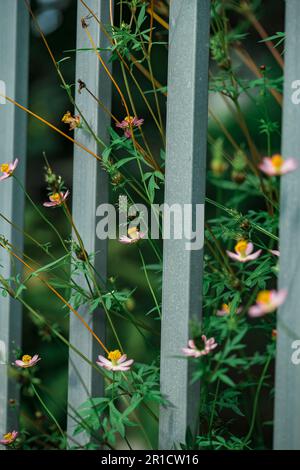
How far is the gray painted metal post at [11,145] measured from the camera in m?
1.46

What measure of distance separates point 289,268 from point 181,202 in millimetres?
226

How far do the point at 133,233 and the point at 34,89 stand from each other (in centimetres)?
204

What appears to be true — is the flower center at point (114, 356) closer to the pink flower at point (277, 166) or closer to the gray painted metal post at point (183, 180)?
the gray painted metal post at point (183, 180)

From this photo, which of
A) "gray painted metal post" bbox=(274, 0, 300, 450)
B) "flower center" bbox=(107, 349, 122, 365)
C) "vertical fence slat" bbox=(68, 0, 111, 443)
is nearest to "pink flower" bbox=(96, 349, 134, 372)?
"flower center" bbox=(107, 349, 122, 365)

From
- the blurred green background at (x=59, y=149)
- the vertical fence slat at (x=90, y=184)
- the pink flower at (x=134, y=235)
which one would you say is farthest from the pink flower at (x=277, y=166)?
the blurred green background at (x=59, y=149)

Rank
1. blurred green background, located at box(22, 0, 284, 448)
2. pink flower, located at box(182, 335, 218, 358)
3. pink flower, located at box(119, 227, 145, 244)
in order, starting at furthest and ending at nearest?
blurred green background, located at box(22, 0, 284, 448), pink flower, located at box(119, 227, 145, 244), pink flower, located at box(182, 335, 218, 358)

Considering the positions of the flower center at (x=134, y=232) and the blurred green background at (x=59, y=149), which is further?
the blurred green background at (x=59, y=149)

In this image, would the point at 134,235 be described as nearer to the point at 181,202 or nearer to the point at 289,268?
the point at 181,202

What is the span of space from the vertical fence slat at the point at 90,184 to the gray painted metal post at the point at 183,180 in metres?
0.20

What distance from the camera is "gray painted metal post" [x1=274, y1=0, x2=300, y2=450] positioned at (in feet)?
3.15

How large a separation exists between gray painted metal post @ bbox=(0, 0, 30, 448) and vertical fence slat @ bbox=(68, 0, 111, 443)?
234 millimetres

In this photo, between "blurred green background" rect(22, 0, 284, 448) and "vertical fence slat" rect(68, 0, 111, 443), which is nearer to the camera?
"vertical fence slat" rect(68, 0, 111, 443)

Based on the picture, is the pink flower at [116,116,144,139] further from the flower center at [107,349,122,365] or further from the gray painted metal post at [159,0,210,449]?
the flower center at [107,349,122,365]

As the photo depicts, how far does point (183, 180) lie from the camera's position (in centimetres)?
108
